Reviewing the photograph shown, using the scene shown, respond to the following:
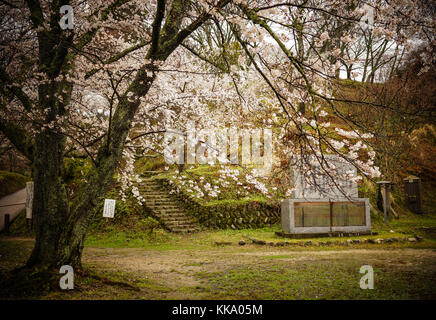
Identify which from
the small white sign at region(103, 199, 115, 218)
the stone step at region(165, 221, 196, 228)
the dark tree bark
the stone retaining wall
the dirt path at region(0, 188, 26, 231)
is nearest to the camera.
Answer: the dark tree bark

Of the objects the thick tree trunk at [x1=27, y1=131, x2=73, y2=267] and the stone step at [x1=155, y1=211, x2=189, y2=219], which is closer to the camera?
the thick tree trunk at [x1=27, y1=131, x2=73, y2=267]

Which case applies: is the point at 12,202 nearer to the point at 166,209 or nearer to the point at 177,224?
the point at 166,209

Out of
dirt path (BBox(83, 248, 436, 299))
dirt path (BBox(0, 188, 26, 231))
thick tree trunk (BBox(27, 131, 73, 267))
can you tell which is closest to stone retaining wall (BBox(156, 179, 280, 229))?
dirt path (BBox(83, 248, 436, 299))

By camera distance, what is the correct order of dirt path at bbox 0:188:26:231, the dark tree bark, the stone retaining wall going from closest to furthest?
1. the dark tree bark
2. the stone retaining wall
3. dirt path at bbox 0:188:26:231

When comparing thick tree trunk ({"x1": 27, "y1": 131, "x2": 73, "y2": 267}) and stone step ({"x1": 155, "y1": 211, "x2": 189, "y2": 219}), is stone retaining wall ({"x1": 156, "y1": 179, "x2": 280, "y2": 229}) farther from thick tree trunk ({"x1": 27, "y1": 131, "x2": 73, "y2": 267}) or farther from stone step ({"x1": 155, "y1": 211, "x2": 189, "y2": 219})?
thick tree trunk ({"x1": 27, "y1": 131, "x2": 73, "y2": 267})

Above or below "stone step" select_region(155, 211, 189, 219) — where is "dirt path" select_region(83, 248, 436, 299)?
below

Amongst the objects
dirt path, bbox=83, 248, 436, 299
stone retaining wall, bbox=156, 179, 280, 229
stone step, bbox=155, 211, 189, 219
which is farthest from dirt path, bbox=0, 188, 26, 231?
stone retaining wall, bbox=156, 179, 280, 229

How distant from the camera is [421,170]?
62.3 feet

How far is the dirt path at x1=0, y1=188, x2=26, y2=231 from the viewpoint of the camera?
15.4 meters

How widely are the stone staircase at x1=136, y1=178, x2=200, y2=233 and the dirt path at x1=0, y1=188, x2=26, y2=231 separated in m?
6.76

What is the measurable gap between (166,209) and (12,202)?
10.9 meters

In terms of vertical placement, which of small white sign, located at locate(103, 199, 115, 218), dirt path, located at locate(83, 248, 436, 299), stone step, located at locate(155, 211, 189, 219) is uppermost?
small white sign, located at locate(103, 199, 115, 218)

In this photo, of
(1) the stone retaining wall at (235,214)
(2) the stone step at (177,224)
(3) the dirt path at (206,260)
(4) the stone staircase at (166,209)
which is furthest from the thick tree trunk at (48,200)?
(1) the stone retaining wall at (235,214)
